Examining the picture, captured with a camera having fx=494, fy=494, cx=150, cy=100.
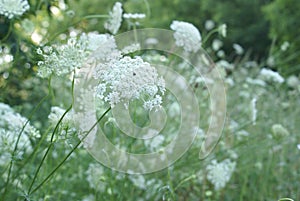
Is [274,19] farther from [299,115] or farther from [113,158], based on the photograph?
[113,158]

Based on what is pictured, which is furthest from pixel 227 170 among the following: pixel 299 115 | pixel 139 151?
pixel 299 115

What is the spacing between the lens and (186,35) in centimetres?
201

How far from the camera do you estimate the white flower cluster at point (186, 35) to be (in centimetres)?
200

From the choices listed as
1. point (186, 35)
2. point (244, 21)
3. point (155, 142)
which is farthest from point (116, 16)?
point (244, 21)

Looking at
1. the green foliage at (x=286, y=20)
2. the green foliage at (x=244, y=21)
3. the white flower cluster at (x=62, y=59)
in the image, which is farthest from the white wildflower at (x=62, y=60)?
the green foliage at (x=244, y=21)

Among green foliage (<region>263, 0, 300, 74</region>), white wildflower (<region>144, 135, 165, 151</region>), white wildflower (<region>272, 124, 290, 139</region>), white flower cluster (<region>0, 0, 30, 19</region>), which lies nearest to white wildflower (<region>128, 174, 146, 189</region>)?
white wildflower (<region>144, 135, 165, 151</region>)

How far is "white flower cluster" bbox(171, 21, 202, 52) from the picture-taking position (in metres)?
2.00

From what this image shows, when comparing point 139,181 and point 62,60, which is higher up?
point 139,181

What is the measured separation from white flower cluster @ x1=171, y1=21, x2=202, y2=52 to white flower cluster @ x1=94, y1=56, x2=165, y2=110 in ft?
2.54

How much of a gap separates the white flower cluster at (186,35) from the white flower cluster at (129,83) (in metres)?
0.78

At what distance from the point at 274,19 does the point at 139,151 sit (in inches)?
225

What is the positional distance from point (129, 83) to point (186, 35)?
2.76ft

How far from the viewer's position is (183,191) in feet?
9.05

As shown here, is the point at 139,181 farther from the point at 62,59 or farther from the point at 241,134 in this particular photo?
the point at 62,59
